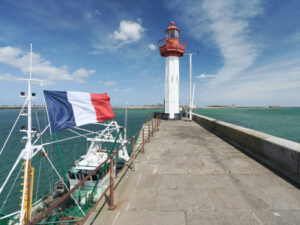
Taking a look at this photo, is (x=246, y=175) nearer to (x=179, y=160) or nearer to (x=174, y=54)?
(x=179, y=160)

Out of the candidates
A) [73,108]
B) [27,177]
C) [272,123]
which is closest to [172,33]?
[73,108]

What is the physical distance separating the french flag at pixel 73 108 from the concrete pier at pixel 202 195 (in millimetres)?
2545

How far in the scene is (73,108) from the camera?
5.15 m

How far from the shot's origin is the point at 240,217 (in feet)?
9.66

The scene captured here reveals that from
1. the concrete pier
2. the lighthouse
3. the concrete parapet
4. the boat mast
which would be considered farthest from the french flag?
the lighthouse

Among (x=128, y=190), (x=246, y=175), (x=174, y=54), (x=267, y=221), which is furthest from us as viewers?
(x=174, y=54)

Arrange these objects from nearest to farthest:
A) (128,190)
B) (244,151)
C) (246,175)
→ 1. (128,190)
2. (246,175)
3. (244,151)

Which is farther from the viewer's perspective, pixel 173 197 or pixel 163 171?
pixel 163 171

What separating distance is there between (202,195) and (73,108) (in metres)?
4.90

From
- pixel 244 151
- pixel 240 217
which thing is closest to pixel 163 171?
pixel 240 217

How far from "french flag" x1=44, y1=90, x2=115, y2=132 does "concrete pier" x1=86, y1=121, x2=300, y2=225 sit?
254cm

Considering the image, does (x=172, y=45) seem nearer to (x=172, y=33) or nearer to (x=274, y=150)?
(x=172, y=33)

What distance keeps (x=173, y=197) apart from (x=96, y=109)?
13.5ft

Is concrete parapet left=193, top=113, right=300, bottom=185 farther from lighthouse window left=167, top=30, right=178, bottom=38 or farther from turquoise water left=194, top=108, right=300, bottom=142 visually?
turquoise water left=194, top=108, right=300, bottom=142
